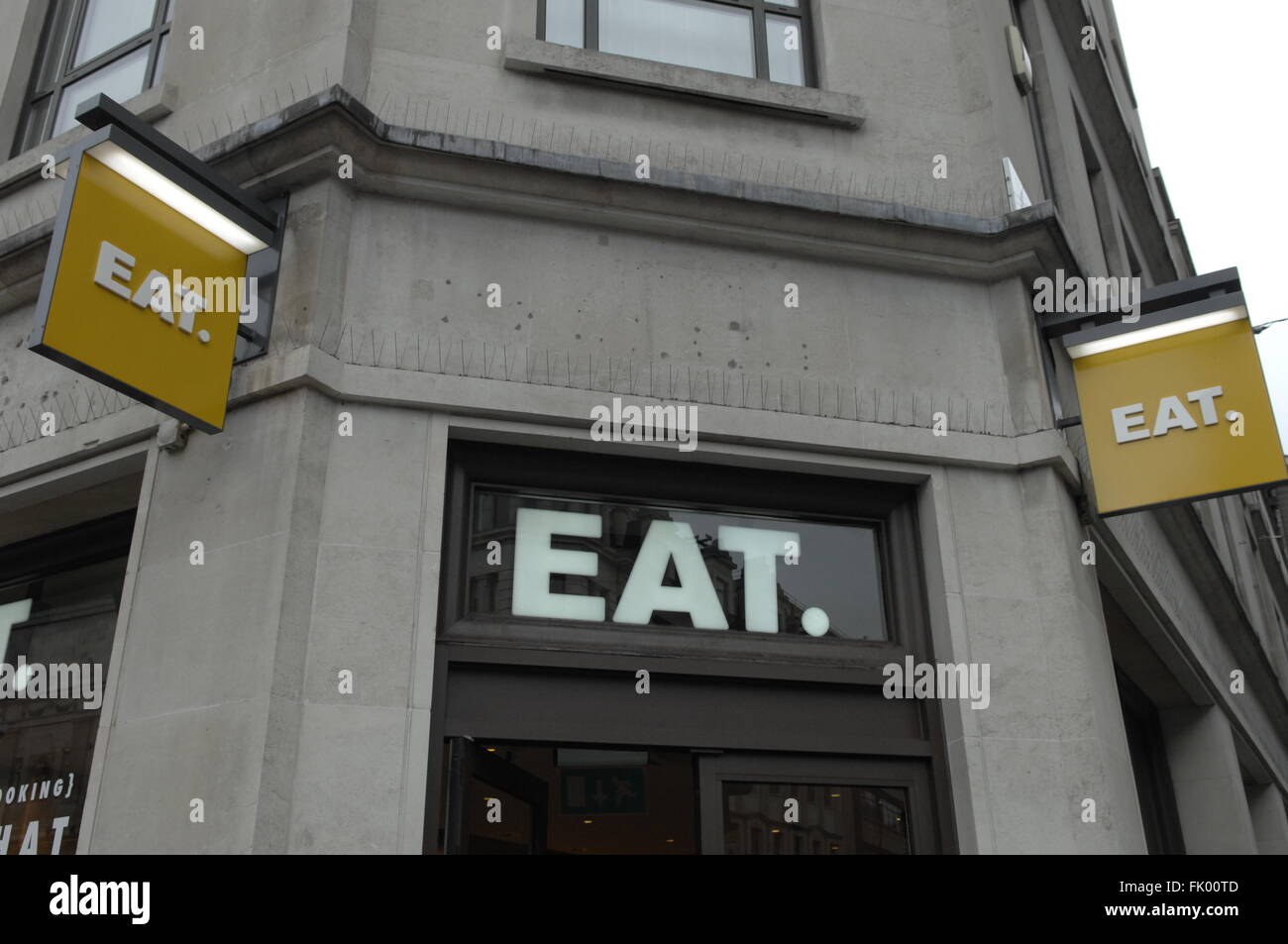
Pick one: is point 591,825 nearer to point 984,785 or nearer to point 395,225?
point 984,785

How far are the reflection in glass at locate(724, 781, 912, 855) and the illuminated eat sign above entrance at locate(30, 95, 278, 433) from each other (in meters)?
3.42

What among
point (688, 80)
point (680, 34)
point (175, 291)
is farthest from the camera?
point (680, 34)

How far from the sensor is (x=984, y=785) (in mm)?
6137

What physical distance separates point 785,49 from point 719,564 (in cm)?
398

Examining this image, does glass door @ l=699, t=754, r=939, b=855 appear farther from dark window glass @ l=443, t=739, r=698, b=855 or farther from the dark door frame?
dark window glass @ l=443, t=739, r=698, b=855

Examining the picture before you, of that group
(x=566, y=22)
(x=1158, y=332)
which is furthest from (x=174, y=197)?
(x=1158, y=332)

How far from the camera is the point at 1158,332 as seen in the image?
7.19 meters

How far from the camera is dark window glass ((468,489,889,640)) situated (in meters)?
6.41

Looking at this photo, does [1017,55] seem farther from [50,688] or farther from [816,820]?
[50,688]

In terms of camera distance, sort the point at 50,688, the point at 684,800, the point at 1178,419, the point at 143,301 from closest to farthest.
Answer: the point at 143,301 → the point at 684,800 → the point at 1178,419 → the point at 50,688

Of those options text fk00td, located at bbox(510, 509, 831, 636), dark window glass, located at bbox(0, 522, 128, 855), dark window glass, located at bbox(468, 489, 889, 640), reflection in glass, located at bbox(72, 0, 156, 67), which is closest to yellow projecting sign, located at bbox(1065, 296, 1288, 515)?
dark window glass, located at bbox(468, 489, 889, 640)

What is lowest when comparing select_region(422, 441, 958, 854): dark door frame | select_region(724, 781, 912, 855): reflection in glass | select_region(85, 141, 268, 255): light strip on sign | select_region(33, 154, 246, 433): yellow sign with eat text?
select_region(724, 781, 912, 855): reflection in glass

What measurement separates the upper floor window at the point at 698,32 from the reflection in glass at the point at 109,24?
333cm
